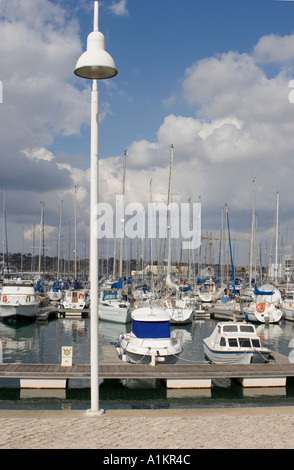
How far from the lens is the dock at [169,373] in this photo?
19531 millimetres

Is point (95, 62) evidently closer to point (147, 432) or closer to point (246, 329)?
point (147, 432)

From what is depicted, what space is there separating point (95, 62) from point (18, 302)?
38.4 metres

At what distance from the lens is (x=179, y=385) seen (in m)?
20.4

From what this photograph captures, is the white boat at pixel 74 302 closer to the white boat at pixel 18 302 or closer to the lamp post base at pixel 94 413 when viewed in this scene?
the white boat at pixel 18 302

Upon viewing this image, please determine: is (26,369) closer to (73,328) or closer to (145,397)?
(145,397)

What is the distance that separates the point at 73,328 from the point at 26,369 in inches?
915

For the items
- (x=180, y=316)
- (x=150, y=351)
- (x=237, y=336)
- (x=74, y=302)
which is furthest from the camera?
(x=74, y=302)

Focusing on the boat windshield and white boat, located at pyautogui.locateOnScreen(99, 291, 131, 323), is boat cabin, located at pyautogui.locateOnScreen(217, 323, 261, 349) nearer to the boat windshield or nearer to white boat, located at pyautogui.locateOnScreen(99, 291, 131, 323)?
the boat windshield

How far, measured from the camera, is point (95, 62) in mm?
11305

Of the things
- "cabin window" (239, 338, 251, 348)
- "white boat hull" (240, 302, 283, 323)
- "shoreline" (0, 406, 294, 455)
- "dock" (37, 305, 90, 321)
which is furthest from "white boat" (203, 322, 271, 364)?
"dock" (37, 305, 90, 321)

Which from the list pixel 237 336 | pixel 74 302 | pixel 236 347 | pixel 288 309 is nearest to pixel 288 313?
pixel 288 309

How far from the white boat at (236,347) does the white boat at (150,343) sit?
1.92 metres

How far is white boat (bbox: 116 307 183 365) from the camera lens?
75.9 feet
